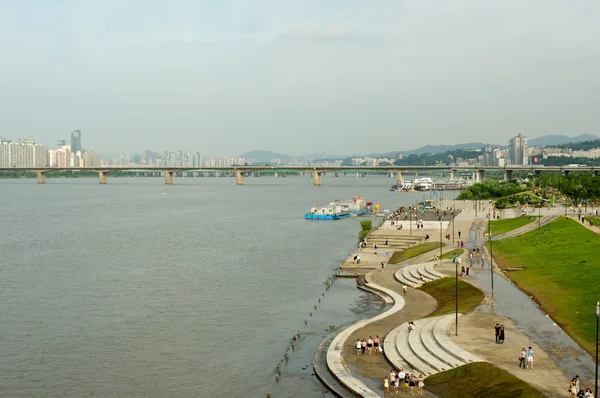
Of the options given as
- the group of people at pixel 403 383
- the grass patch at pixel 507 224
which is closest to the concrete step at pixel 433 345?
the group of people at pixel 403 383

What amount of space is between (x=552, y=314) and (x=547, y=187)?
85466 mm

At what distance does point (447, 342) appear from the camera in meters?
23.0

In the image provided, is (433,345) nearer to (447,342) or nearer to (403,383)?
(447,342)

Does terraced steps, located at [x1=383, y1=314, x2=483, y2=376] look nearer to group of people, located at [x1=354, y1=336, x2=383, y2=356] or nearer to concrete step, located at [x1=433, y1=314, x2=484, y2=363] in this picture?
concrete step, located at [x1=433, y1=314, x2=484, y2=363]

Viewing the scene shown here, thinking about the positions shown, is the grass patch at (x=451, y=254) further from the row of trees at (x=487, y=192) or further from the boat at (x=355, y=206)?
the row of trees at (x=487, y=192)

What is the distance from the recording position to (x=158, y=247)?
186ft

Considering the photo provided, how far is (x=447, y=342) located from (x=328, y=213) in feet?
208

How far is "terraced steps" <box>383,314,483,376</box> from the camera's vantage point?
2130cm

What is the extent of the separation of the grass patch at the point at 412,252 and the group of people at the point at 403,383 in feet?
82.5

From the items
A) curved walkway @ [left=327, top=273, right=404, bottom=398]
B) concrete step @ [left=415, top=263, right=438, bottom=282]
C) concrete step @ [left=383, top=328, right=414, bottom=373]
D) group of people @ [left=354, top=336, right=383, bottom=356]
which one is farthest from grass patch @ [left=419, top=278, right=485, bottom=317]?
group of people @ [left=354, top=336, right=383, bottom=356]

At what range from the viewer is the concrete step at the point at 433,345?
838 inches

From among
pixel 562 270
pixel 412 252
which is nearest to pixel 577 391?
pixel 562 270

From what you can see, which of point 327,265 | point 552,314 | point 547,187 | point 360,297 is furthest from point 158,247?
point 547,187

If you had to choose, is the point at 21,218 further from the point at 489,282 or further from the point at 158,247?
the point at 489,282
